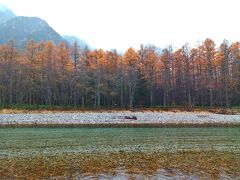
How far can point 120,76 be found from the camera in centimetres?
8375

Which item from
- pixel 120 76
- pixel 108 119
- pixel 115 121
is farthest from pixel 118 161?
pixel 120 76

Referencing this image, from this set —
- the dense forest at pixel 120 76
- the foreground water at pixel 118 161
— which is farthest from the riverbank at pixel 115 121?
the dense forest at pixel 120 76

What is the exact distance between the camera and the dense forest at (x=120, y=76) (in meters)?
81.2

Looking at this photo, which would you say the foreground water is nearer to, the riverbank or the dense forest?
the riverbank

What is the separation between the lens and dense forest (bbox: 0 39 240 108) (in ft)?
266

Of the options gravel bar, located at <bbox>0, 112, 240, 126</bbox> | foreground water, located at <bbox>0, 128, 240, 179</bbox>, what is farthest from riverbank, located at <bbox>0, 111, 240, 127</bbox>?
foreground water, located at <bbox>0, 128, 240, 179</bbox>

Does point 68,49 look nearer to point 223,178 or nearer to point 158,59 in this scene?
point 158,59

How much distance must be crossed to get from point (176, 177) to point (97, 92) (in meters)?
66.0

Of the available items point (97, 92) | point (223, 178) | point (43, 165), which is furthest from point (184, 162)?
point (97, 92)

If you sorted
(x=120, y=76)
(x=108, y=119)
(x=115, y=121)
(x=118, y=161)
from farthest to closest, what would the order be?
1. (x=120, y=76)
2. (x=108, y=119)
3. (x=115, y=121)
4. (x=118, y=161)

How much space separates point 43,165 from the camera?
18.8m

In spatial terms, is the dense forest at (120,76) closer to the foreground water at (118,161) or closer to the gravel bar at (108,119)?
the gravel bar at (108,119)

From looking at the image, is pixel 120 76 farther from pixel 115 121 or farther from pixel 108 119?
pixel 115 121

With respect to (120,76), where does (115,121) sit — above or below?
below
